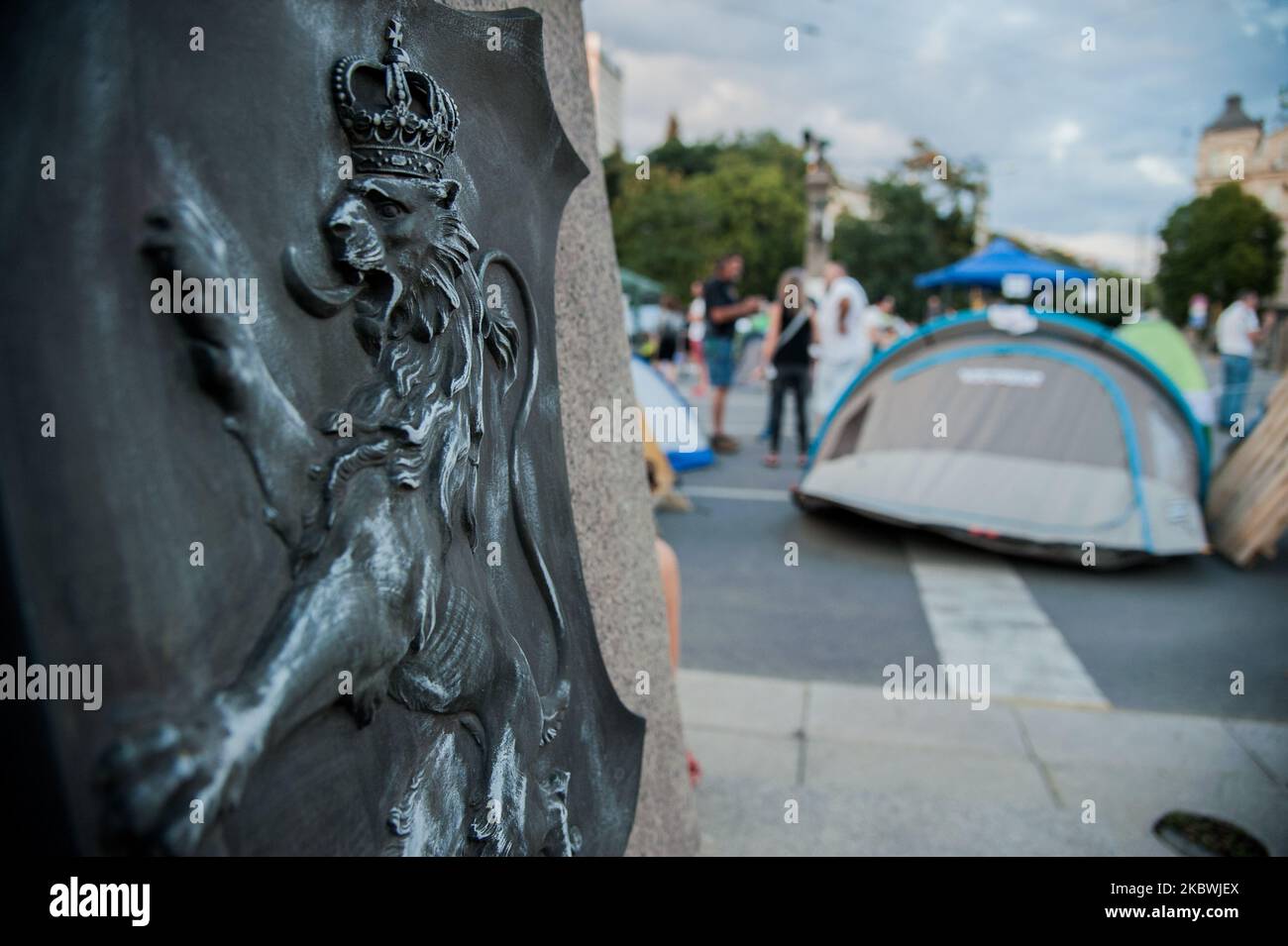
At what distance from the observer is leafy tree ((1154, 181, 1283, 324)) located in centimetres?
604

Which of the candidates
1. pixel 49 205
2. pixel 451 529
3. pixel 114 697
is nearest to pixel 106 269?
pixel 49 205

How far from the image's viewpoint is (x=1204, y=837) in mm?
3086

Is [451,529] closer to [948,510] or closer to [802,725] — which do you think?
[802,725]

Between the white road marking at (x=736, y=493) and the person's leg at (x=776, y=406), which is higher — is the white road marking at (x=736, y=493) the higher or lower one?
the lower one

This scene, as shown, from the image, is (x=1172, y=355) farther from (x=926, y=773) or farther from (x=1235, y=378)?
(x=926, y=773)

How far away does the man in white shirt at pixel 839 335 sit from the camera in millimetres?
10812

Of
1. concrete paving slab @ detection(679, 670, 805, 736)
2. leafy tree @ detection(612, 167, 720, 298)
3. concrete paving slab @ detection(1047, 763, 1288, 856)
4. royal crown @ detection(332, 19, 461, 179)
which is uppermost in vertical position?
leafy tree @ detection(612, 167, 720, 298)

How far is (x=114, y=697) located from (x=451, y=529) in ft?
1.63

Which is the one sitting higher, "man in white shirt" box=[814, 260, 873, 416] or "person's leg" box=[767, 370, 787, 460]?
"man in white shirt" box=[814, 260, 873, 416]

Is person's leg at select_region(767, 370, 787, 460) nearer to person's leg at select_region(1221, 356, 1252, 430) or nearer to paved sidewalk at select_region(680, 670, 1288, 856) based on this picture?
person's leg at select_region(1221, 356, 1252, 430)

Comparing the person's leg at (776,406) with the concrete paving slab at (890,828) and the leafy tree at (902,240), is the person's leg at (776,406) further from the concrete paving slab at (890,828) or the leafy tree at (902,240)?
the leafy tree at (902,240)

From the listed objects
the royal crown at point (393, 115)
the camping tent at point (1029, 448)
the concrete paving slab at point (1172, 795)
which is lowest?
the concrete paving slab at point (1172, 795)

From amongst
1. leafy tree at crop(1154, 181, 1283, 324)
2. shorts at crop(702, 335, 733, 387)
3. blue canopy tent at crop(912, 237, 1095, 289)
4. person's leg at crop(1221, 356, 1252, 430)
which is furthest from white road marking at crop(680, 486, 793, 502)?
blue canopy tent at crop(912, 237, 1095, 289)

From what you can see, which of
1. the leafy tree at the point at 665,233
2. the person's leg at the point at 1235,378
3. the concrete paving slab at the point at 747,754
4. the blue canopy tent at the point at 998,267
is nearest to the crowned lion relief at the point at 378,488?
the concrete paving slab at the point at 747,754
